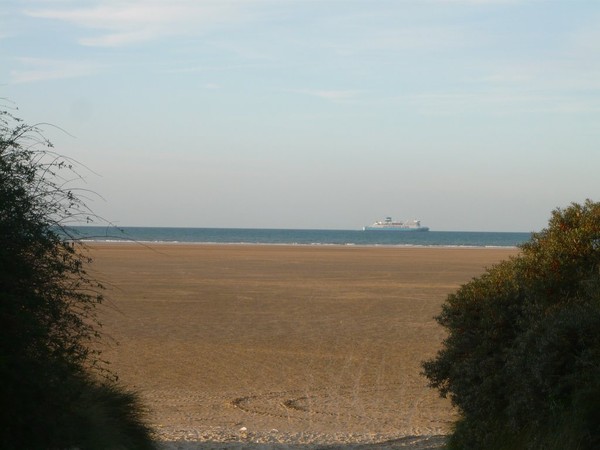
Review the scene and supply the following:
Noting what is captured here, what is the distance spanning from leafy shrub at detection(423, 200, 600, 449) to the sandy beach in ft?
6.06

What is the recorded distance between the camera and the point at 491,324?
8.98 metres

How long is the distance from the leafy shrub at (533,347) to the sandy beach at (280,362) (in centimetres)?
185

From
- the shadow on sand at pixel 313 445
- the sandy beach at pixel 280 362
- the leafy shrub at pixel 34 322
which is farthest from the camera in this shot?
the sandy beach at pixel 280 362

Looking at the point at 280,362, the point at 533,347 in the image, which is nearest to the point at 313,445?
the point at 533,347

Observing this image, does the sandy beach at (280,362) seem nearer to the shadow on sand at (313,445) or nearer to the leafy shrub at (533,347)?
the shadow on sand at (313,445)

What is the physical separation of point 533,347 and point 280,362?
10439mm

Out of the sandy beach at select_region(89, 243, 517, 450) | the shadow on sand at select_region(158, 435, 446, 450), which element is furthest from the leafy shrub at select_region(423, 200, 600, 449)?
the sandy beach at select_region(89, 243, 517, 450)

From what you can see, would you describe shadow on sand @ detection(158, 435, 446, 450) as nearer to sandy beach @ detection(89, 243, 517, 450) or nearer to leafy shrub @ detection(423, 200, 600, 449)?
sandy beach @ detection(89, 243, 517, 450)

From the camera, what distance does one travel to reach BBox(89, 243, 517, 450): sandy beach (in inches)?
489

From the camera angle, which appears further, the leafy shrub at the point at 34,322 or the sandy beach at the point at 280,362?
the sandy beach at the point at 280,362

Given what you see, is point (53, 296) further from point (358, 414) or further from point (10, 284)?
point (358, 414)

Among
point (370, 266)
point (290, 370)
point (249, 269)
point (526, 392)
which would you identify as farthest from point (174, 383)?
point (370, 266)

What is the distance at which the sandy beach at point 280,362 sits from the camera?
1241 centimetres

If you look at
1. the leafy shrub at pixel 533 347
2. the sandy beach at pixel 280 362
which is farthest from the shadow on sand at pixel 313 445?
the leafy shrub at pixel 533 347
